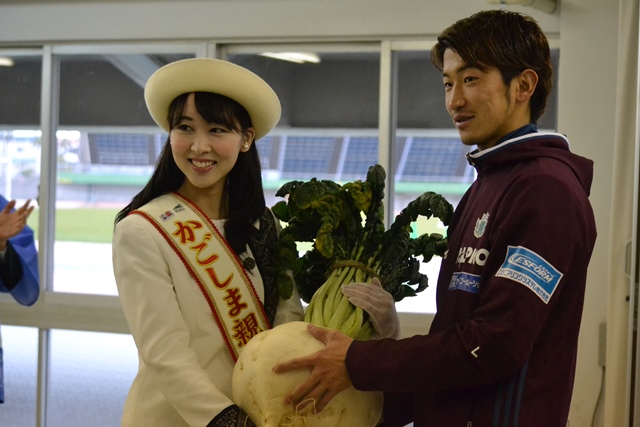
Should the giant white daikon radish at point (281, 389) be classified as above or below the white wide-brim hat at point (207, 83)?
below

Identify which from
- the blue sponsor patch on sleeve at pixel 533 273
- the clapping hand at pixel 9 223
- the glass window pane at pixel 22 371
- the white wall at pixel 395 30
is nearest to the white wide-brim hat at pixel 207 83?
the blue sponsor patch on sleeve at pixel 533 273

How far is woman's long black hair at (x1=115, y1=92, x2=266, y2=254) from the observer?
2.01 meters

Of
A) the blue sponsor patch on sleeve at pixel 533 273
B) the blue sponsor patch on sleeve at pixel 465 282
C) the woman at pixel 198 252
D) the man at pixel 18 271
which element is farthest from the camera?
the man at pixel 18 271

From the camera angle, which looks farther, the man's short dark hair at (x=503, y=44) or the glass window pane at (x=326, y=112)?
the glass window pane at (x=326, y=112)

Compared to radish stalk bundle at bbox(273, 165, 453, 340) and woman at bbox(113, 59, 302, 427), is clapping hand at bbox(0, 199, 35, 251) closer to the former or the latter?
woman at bbox(113, 59, 302, 427)

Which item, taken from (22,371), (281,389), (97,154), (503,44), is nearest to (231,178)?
(281,389)

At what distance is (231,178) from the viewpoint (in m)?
2.15

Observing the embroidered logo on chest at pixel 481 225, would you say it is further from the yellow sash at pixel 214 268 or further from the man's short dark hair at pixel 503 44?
the yellow sash at pixel 214 268

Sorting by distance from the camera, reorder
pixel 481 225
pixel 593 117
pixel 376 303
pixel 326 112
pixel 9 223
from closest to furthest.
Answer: pixel 481 225
pixel 376 303
pixel 9 223
pixel 593 117
pixel 326 112

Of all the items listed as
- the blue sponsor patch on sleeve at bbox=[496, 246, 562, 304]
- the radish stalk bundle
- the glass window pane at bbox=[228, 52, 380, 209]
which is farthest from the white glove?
the glass window pane at bbox=[228, 52, 380, 209]

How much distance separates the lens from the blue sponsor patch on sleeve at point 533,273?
1526mm

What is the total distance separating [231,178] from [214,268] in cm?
29

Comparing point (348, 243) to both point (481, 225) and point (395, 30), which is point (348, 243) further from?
point (395, 30)

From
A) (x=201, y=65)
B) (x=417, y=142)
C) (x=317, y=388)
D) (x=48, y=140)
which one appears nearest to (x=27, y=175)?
(x=48, y=140)
